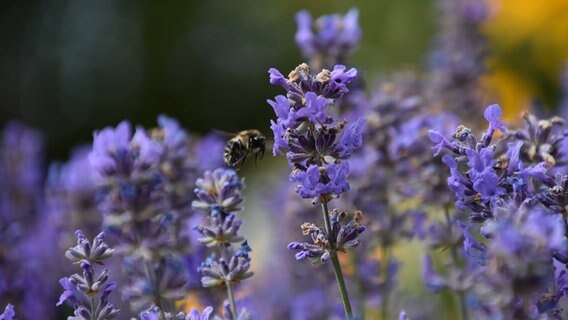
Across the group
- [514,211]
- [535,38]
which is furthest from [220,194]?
[535,38]

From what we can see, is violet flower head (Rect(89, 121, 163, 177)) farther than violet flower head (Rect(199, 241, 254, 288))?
Yes

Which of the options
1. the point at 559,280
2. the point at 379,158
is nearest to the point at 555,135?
the point at 559,280

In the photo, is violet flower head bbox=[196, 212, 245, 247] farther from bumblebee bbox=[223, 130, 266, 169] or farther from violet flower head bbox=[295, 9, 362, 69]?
violet flower head bbox=[295, 9, 362, 69]

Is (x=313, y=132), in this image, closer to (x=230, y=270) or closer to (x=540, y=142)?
(x=230, y=270)

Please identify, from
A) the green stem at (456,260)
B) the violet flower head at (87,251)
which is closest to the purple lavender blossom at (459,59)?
the green stem at (456,260)

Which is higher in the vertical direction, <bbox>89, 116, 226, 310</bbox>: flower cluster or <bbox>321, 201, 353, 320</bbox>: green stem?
<bbox>89, 116, 226, 310</bbox>: flower cluster

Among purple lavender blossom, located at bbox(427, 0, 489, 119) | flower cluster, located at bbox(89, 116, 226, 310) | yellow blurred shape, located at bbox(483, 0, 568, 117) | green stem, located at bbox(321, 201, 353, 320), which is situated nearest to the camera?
green stem, located at bbox(321, 201, 353, 320)

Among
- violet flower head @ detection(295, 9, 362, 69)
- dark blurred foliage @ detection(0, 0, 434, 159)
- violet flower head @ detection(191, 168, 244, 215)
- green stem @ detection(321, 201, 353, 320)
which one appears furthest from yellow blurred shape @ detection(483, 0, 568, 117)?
green stem @ detection(321, 201, 353, 320)
